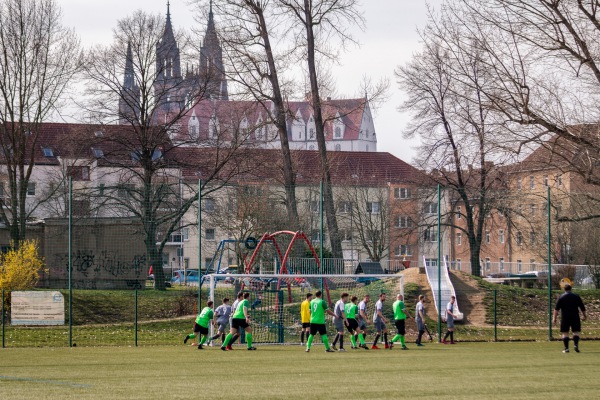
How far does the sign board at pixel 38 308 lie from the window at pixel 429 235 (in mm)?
19963

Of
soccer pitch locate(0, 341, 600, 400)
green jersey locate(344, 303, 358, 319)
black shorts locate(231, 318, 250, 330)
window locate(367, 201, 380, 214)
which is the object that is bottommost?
soccer pitch locate(0, 341, 600, 400)

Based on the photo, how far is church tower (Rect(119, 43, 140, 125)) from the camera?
155 ft

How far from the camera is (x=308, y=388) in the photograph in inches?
578

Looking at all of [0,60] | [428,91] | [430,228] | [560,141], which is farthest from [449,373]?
[428,91]

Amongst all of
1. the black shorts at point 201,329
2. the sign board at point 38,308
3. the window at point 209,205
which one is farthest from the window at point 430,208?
the sign board at point 38,308

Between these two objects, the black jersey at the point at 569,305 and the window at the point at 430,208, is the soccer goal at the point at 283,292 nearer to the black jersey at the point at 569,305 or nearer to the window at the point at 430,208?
the black jersey at the point at 569,305

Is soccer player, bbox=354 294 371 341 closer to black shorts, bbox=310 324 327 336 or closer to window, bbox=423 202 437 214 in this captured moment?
black shorts, bbox=310 324 327 336

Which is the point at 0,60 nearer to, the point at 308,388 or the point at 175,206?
the point at 175,206

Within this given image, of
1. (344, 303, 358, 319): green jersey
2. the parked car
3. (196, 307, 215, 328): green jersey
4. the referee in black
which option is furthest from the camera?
the parked car

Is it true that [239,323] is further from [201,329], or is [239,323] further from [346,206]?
[346,206]

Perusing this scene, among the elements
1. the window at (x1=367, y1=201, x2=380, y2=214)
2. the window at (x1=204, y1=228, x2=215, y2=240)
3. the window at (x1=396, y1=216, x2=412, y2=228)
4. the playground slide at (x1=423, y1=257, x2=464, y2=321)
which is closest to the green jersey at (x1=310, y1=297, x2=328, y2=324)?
the window at (x1=204, y1=228, x2=215, y2=240)

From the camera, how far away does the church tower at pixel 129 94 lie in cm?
4709

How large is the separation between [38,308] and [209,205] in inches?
270

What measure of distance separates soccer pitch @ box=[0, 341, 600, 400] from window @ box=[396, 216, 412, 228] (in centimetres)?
2386
